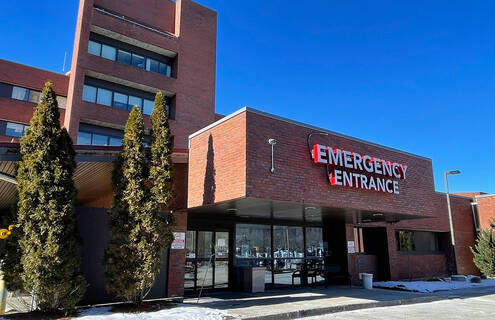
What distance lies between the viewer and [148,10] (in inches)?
1334

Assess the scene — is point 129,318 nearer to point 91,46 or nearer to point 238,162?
point 238,162

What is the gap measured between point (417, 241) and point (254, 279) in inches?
476

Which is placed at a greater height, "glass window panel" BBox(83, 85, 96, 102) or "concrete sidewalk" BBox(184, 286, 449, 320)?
"glass window panel" BBox(83, 85, 96, 102)

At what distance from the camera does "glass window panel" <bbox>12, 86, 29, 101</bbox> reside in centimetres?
2981

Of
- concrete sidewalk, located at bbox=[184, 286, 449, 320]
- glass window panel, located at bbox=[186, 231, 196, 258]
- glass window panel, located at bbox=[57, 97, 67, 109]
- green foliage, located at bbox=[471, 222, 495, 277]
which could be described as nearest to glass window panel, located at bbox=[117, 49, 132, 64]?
glass window panel, located at bbox=[57, 97, 67, 109]

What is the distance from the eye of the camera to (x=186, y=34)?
3444cm

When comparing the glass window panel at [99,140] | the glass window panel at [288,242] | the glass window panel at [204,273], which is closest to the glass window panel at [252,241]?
the glass window panel at [288,242]

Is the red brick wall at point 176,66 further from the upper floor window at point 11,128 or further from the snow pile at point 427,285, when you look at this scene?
the snow pile at point 427,285

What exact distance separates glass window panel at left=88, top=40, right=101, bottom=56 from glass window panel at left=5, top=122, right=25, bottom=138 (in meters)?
7.78

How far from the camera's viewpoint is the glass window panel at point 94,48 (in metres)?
29.4

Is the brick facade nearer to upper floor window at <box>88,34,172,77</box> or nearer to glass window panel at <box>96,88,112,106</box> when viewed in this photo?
glass window panel at <box>96,88,112,106</box>

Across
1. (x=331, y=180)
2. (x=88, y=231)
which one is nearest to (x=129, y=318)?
(x=88, y=231)

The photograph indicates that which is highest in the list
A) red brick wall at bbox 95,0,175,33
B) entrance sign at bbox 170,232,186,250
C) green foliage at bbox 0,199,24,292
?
red brick wall at bbox 95,0,175,33

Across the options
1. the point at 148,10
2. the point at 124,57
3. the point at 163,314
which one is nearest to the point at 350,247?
the point at 163,314
